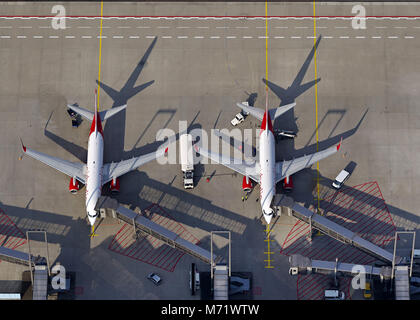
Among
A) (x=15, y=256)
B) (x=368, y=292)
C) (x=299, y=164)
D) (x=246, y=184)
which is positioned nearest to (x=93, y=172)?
(x=15, y=256)

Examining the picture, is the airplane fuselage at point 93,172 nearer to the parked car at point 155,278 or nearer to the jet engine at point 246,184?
the parked car at point 155,278

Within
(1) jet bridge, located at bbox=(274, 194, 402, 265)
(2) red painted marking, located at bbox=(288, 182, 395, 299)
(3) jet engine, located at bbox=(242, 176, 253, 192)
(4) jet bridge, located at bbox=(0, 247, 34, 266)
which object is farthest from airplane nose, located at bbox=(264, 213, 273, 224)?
(4) jet bridge, located at bbox=(0, 247, 34, 266)

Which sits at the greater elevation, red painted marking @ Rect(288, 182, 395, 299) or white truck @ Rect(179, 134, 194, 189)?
white truck @ Rect(179, 134, 194, 189)

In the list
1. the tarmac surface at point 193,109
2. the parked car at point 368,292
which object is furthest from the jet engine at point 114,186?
the parked car at point 368,292

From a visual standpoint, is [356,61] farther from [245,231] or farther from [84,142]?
[84,142]

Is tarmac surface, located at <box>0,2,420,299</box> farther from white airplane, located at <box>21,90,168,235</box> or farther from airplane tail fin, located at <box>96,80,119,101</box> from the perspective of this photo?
white airplane, located at <box>21,90,168,235</box>

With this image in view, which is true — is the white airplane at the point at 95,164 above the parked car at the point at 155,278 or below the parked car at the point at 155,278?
above
